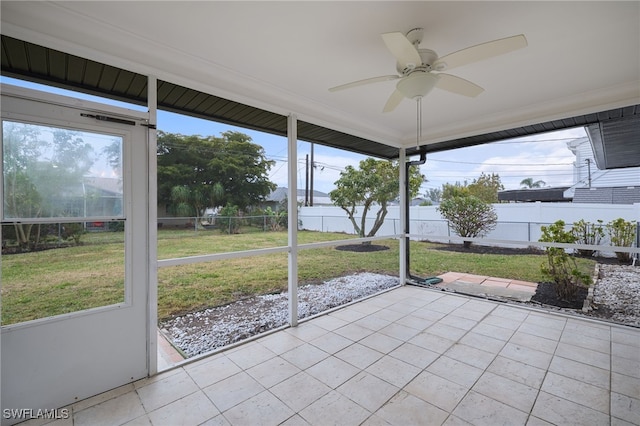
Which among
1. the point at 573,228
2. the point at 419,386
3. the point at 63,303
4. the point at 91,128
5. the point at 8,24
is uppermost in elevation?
the point at 8,24

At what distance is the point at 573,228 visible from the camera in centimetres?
364

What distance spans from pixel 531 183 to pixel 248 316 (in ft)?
14.7

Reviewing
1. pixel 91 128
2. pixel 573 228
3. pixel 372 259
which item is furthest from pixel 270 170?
pixel 573 228

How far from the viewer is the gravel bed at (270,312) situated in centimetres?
285

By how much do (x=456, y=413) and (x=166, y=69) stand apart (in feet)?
10.5

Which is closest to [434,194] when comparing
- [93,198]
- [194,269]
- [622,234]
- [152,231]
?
[622,234]

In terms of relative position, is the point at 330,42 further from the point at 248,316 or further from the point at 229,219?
the point at 248,316

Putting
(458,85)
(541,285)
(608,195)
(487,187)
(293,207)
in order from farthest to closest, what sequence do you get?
(487,187) < (541,285) < (608,195) < (293,207) < (458,85)

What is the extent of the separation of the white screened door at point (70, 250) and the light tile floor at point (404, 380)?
28 centimetres

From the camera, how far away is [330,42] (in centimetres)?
200

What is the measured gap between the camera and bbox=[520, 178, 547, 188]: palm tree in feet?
13.0

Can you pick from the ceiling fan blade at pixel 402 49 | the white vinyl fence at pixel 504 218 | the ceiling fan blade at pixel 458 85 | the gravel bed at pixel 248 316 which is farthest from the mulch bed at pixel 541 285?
the ceiling fan blade at pixel 402 49

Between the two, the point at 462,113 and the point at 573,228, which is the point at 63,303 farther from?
the point at 573,228

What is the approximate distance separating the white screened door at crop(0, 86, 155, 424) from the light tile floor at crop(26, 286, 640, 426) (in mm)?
276
